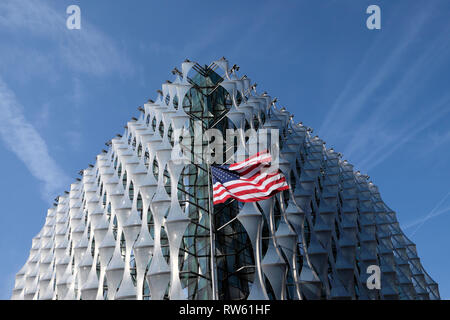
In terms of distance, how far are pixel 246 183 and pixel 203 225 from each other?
11.0 metres

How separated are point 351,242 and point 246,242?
1350cm

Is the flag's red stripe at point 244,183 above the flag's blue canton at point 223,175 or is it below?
below

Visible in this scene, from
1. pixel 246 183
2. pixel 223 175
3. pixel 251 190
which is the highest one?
pixel 223 175

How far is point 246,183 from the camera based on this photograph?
24.8m

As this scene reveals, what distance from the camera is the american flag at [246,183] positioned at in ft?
79.1

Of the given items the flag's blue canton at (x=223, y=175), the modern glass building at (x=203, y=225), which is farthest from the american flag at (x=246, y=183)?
the modern glass building at (x=203, y=225)

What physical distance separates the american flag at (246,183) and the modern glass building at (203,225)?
2.13 metres

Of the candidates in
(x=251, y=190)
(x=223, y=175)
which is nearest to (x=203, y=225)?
(x=223, y=175)

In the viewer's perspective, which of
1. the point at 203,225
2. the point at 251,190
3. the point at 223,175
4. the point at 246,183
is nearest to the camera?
the point at 251,190

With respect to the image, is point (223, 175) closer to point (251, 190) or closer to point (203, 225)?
point (251, 190)

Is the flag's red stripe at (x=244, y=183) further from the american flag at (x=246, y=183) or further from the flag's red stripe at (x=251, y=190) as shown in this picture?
the flag's red stripe at (x=251, y=190)

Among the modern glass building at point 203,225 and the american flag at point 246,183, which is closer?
the american flag at point 246,183
